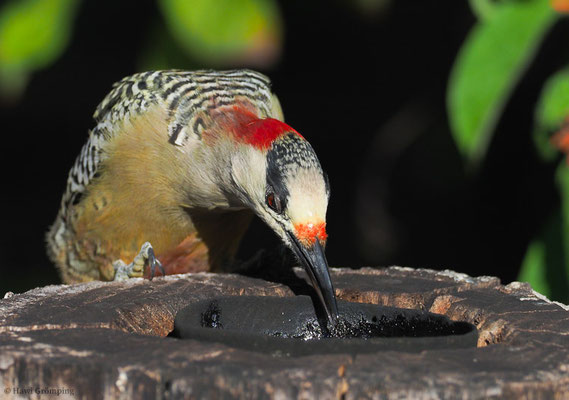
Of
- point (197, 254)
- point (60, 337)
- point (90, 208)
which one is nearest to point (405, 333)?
point (60, 337)

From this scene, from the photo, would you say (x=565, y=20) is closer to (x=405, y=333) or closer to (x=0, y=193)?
(x=405, y=333)

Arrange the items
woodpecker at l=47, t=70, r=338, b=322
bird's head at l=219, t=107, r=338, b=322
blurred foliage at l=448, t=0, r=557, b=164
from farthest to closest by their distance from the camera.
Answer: blurred foliage at l=448, t=0, r=557, b=164 < woodpecker at l=47, t=70, r=338, b=322 < bird's head at l=219, t=107, r=338, b=322

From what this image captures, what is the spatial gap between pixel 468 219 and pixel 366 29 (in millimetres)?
2127

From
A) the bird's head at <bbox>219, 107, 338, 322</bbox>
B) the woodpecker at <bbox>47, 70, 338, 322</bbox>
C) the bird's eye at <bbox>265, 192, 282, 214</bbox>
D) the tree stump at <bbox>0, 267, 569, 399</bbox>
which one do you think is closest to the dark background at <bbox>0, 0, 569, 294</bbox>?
the woodpecker at <bbox>47, 70, 338, 322</bbox>

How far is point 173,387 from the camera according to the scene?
263cm

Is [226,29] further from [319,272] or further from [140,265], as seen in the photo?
[319,272]

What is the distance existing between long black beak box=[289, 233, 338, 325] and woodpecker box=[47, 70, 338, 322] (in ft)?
0.38

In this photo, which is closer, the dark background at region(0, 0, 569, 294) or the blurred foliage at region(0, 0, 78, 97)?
the blurred foliage at region(0, 0, 78, 97)

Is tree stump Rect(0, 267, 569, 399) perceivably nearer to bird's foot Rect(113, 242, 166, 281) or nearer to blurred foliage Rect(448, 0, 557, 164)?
bird's foot Rect(113, 242, 166, 281)

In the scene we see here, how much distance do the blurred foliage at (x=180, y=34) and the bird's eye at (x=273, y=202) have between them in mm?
1166

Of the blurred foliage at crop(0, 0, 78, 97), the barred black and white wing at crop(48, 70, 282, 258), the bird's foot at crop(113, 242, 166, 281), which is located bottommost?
the bird's foot at crop(113, 242, 166, 281)

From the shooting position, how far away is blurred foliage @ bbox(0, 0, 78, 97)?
558cm

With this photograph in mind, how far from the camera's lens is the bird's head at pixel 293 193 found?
385 centimetres

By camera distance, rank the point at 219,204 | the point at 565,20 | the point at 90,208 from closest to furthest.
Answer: the point at 219,204, the point at 90,208, the point at 565,20
